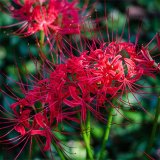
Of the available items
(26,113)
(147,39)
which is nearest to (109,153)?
(147,39)

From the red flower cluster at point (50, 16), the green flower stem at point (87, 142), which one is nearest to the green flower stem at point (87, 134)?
the green flower stem at point (87, 142)

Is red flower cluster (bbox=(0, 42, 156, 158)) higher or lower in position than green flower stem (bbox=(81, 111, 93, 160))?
higher

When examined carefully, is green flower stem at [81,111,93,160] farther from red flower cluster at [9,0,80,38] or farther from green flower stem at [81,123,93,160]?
red flower cluster at [9,0,80,38]

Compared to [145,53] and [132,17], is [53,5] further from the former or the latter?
[132,17]

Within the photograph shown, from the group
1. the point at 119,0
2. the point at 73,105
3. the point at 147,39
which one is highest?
the point at 119,0

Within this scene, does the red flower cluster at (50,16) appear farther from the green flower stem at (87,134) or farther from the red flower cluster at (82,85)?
the green flower stem at (87,134)

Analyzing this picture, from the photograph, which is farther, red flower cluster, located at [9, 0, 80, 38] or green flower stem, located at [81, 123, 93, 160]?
red flower cluster, located at [9, 0, 80, 38]

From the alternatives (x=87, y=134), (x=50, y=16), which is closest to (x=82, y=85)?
(x=87, y=134)

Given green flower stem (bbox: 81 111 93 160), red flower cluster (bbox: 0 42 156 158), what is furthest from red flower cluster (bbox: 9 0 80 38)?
green flower stem (bbox: 81 111 93 160)
